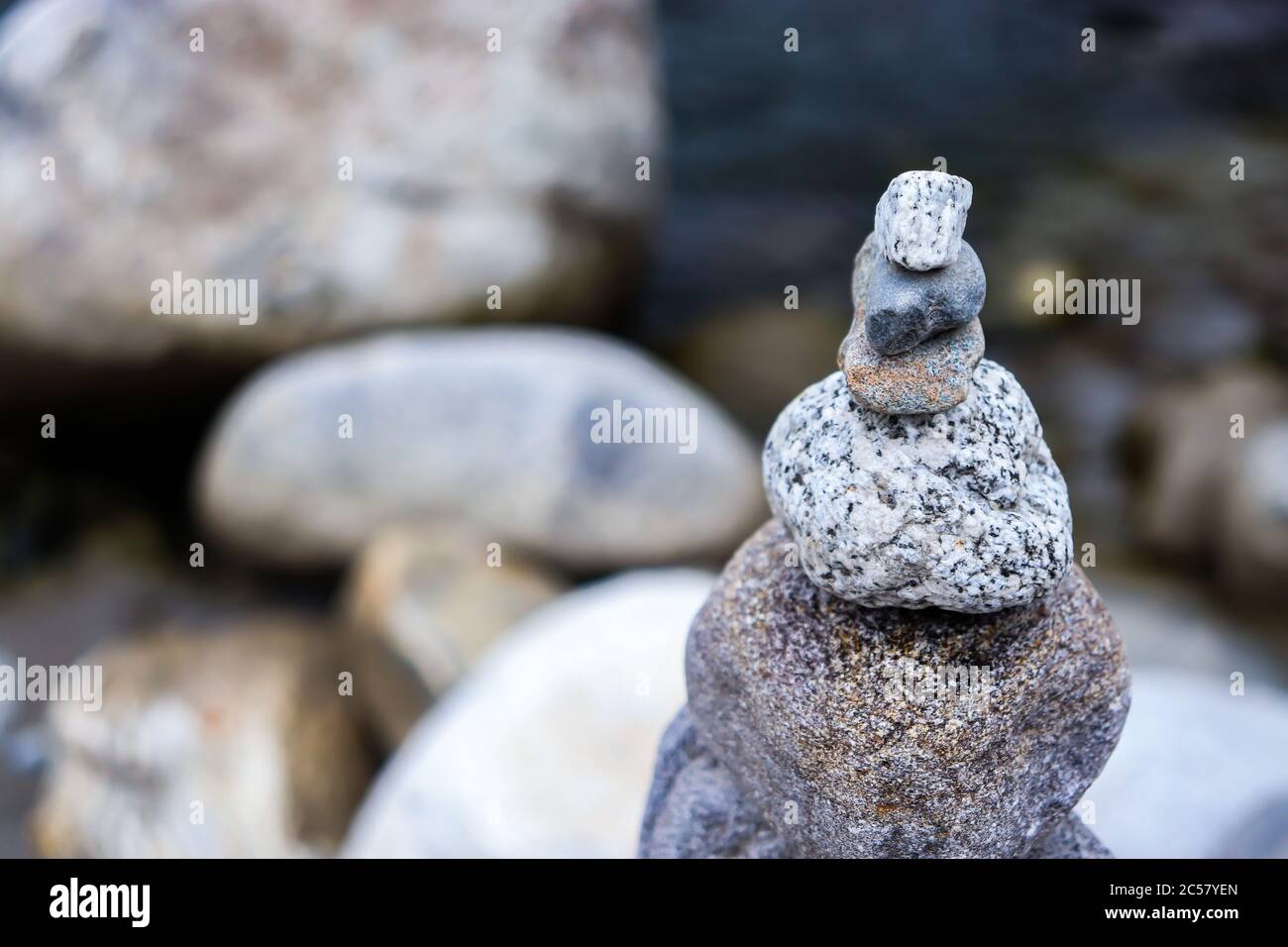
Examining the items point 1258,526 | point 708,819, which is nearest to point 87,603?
point 708,819

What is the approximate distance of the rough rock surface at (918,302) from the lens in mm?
1935

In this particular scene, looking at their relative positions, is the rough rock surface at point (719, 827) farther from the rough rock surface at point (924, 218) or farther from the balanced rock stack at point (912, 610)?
the rough rock surface at point (924, 218)

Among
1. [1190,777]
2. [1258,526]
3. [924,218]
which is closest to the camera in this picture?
[924,218]

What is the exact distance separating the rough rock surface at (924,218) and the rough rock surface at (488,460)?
414cm

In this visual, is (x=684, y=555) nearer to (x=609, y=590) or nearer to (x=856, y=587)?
(x=609, y=590)

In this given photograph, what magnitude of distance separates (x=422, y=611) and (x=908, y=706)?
3.54 metres

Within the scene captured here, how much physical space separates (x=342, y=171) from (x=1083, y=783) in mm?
5613

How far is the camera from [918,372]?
6.50ft

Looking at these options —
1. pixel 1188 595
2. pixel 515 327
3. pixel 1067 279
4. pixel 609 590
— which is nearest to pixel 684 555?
pixel 609 590

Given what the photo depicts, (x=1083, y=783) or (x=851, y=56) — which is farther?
(x=851, y=56)

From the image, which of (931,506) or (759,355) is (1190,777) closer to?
(931,506)

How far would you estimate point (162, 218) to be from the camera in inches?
263

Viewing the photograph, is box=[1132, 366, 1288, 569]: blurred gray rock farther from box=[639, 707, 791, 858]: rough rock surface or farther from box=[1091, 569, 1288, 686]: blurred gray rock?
box=[639, 707, 791, 858]: rough rock surface

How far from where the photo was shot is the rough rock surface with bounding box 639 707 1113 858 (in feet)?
8.71
